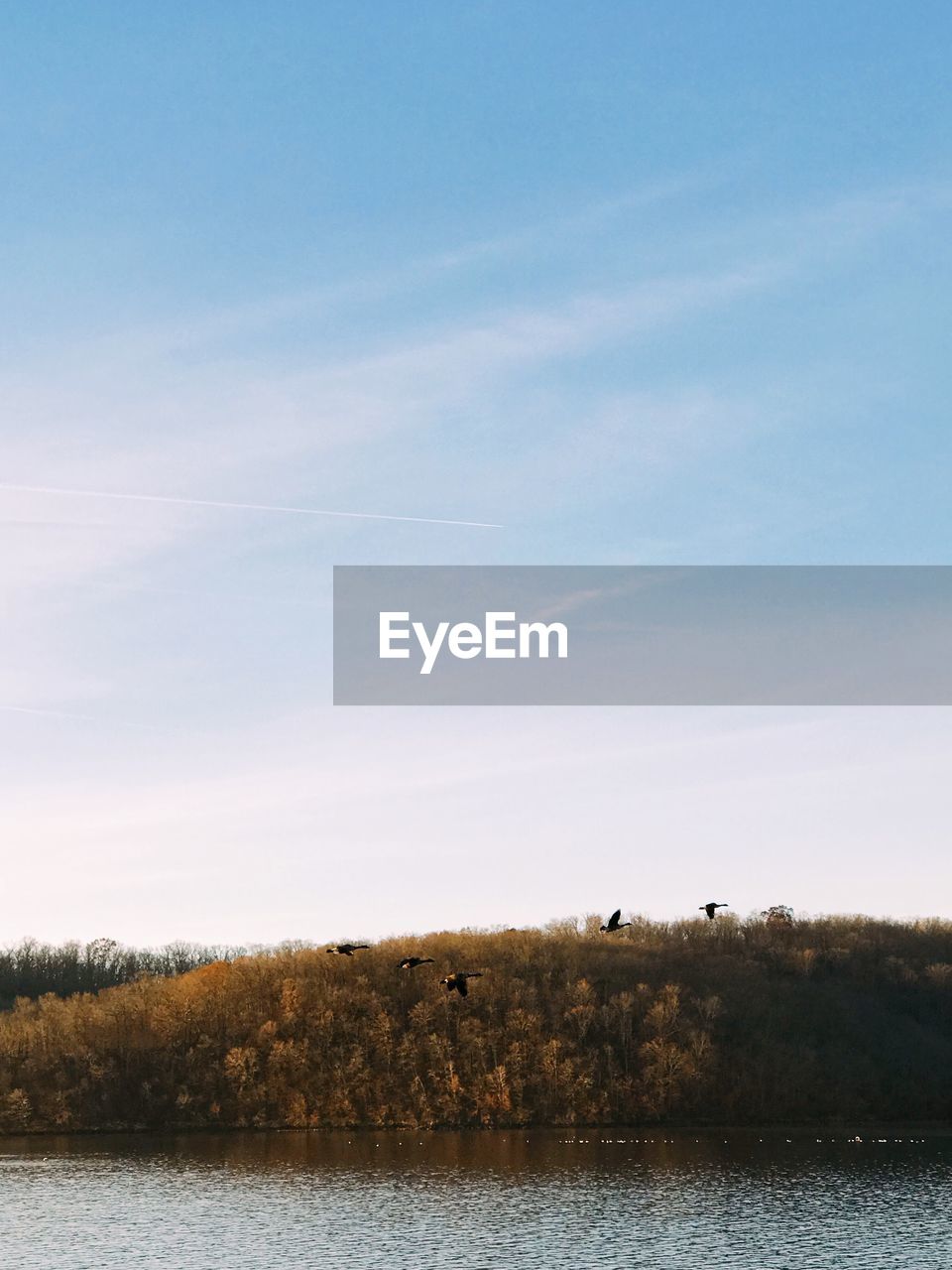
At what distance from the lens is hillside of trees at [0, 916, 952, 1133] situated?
122188 mm

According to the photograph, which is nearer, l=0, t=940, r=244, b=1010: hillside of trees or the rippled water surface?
the rippled water surface

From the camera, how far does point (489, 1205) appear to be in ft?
249

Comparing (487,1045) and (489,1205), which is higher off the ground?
(487,1045)

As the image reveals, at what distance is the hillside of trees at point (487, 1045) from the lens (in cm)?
12219

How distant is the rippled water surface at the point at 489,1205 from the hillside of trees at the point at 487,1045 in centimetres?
1302

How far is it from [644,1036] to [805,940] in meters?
29.0

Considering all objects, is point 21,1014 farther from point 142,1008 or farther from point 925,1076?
point 925,1076

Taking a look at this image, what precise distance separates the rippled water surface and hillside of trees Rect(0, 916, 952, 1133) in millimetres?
13016

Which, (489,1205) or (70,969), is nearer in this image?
(489,1205)

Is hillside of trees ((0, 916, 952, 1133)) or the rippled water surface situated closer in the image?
the rippled water surface

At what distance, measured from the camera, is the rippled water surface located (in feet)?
210

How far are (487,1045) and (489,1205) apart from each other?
48857mm

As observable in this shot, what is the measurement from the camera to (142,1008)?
134 m

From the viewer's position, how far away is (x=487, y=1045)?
124438 millimetres
